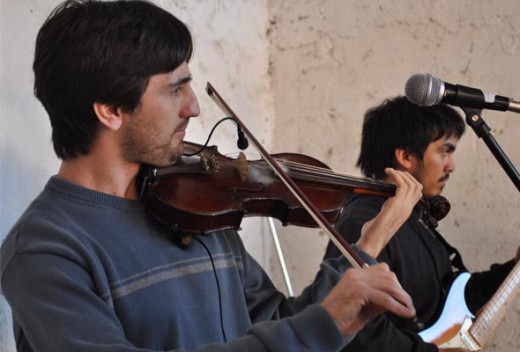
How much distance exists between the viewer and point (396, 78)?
7.99 feet

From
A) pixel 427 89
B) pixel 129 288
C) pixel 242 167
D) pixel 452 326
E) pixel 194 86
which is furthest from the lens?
pixel 194 86

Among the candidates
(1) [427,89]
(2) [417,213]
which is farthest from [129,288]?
(2) [417,213]

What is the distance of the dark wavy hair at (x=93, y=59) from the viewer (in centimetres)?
109

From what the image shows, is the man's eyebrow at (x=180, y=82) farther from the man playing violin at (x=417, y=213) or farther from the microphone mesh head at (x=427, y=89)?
the man playing violin at (x=417, y=213)

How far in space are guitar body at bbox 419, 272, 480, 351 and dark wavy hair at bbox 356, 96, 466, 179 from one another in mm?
408

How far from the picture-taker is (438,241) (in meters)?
1.94

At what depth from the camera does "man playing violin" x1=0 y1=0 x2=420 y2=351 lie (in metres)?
0.97

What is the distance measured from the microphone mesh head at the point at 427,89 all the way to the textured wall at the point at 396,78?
1049 mm

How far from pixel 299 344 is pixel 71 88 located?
515 millimetres

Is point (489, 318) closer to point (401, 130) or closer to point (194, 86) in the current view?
point (401, 130)

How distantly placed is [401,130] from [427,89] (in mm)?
732

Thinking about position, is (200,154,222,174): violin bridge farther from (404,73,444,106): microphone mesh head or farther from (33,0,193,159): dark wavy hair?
(404,73,444,106): microphone mesh head

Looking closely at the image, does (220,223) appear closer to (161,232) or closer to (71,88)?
(161,232)

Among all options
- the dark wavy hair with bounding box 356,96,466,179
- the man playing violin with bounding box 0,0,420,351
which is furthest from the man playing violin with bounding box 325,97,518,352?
the man playing violin with bounding box 0,0,420,351
